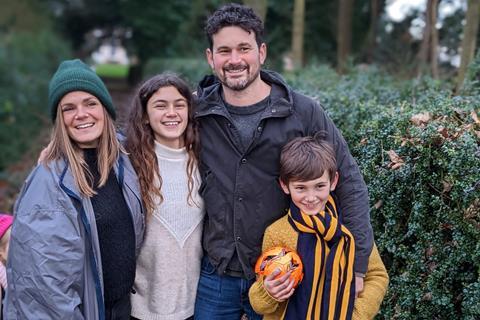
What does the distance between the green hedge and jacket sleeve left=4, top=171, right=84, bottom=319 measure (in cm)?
177

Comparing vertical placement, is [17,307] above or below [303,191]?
below

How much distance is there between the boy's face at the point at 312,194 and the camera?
2.88 metres

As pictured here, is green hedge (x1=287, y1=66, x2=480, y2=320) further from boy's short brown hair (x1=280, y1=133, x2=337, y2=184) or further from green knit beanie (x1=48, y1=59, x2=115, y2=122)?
green knit beanie (x1=48, y1=59, x2=115, y2=122)

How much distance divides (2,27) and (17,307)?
1915 centimetres

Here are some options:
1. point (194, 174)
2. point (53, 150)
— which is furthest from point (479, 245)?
point (53, 150)

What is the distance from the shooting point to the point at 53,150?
114 inches

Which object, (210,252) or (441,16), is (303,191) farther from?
(441,16)

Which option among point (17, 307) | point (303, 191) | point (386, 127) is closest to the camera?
point (17, 307)

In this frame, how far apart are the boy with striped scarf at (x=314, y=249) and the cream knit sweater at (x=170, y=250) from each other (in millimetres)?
455

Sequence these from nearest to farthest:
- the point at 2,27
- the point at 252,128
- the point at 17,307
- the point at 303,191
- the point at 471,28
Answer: the point at 17,307 < the point at 303,191 < the point at 252,128 < the point at 471,28 < the point at 2,27

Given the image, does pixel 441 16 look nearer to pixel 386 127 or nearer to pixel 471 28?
pixel 471 28

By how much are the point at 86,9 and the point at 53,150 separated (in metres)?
33.8

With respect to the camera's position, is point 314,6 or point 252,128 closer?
point 252,128

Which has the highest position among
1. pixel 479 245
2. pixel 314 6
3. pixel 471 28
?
pixel 314 6
